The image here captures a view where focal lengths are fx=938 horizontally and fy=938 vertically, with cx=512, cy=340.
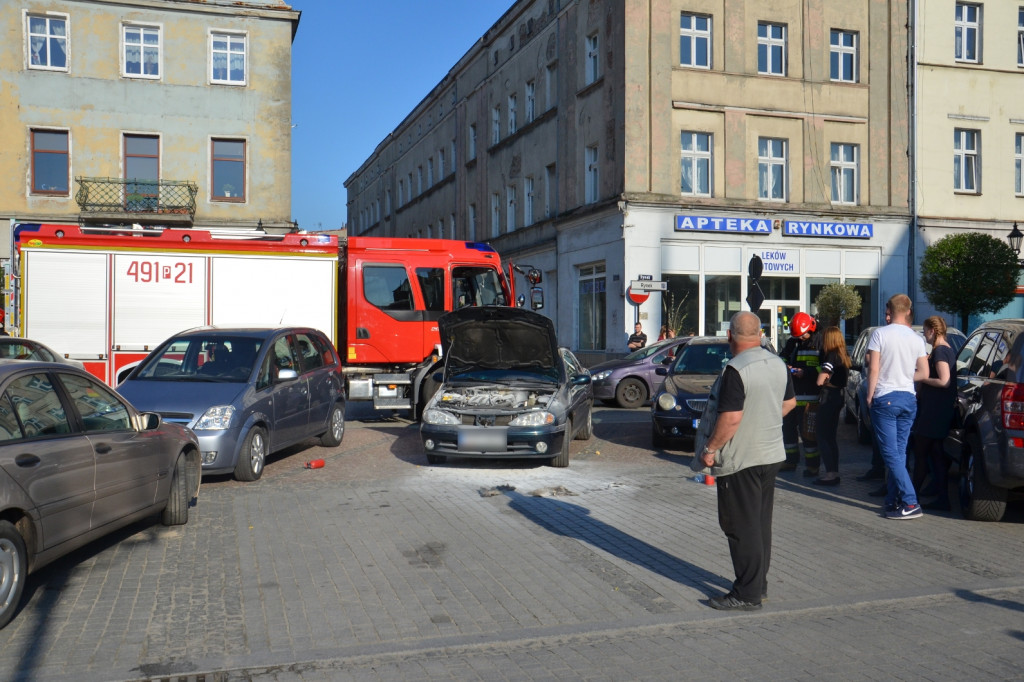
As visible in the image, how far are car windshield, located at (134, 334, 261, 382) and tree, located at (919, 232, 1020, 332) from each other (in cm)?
2047

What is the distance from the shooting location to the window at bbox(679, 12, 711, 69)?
26969 millimetres

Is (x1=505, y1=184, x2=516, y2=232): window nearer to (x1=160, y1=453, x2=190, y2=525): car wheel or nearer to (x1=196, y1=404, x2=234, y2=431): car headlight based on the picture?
(x1=196, y1=404, x2=234, y2=431): car headlight

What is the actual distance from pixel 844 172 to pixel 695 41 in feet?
20.5

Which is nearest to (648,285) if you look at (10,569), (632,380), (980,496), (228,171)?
(632,380)

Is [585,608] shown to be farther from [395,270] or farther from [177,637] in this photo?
[395,270]

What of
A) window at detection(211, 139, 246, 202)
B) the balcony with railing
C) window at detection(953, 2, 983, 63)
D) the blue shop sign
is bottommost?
the blue shop sign

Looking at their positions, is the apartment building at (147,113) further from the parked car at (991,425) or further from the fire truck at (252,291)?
the parked car at (991,425)

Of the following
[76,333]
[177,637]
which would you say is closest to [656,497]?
[177,637]

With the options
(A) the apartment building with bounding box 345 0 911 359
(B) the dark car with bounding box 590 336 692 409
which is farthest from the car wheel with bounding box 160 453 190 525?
(A) the apartment building with bounding box 345 0 911 359

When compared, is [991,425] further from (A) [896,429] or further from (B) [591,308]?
(B) [591,308]

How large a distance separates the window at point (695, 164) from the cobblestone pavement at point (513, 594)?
→ 18.4 m

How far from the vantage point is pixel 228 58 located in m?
30.7

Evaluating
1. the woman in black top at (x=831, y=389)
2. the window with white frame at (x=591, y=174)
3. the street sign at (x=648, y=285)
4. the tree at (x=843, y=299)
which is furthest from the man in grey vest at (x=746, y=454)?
the window with white frame at (x=591, y=174)

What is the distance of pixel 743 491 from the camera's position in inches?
227
